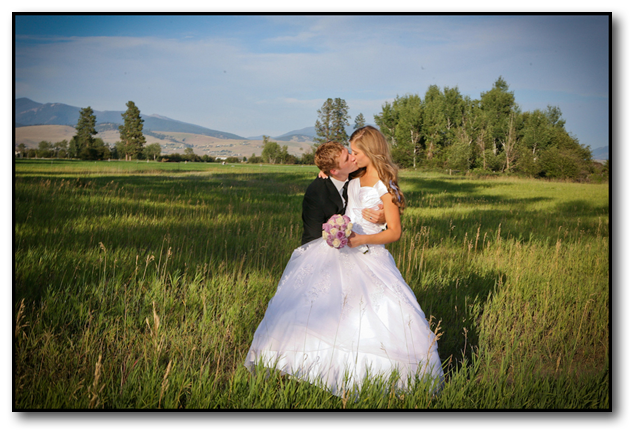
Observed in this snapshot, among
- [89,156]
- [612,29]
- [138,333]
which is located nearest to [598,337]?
[612,29]

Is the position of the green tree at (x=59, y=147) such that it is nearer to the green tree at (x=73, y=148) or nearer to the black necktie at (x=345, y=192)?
the green tree at (x=73, y=148)

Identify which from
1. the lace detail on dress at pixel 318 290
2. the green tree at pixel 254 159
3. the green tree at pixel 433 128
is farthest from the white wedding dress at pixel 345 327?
the green tree at pixel 433 128

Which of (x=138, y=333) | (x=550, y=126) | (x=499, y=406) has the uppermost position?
(x=550, y=126)

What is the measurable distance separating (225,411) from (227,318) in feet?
4.20

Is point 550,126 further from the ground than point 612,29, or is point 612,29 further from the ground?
point 550,126

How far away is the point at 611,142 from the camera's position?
3.23m

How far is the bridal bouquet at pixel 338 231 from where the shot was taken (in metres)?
2.69

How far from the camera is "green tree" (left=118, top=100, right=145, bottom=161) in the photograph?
1540 inches

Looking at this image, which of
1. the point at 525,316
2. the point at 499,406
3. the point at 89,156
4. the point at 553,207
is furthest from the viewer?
the point at 89,156

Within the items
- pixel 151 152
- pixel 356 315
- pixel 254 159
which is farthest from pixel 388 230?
pixel 254 159

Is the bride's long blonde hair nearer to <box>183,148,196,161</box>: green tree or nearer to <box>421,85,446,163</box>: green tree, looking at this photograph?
<box>183,148,196,161</box>: green tree

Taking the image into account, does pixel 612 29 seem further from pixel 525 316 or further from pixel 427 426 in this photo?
pixel 427 426

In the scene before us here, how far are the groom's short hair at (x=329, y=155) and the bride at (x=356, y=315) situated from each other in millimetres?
196

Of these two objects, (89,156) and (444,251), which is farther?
(89,156)
